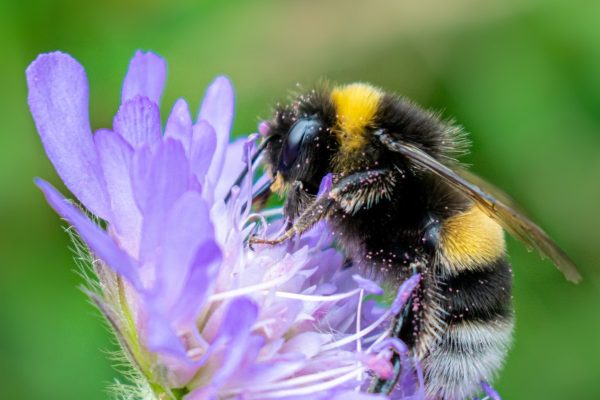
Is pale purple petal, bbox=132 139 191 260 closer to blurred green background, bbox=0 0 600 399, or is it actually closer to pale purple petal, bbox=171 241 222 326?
pale purple petal, bbox=171 241 222 326

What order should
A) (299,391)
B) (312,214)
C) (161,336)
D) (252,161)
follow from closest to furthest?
(161,336) < (299,391) < (312,214) < (252,161)

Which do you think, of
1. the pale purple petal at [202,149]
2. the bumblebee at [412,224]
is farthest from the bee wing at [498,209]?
the pale purple petal at [202,149]

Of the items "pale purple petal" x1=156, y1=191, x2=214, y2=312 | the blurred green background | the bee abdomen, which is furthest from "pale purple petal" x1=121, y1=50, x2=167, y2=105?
the blurred green background

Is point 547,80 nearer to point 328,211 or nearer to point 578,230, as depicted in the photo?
point 578,230

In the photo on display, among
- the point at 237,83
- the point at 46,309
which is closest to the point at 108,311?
the point at 46,309

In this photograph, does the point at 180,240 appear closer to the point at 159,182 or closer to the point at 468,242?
the point at 159,182

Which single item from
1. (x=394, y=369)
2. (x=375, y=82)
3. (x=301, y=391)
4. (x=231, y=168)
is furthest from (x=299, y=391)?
(x=375, y=82)

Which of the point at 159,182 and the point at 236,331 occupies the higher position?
the point at 159,182
